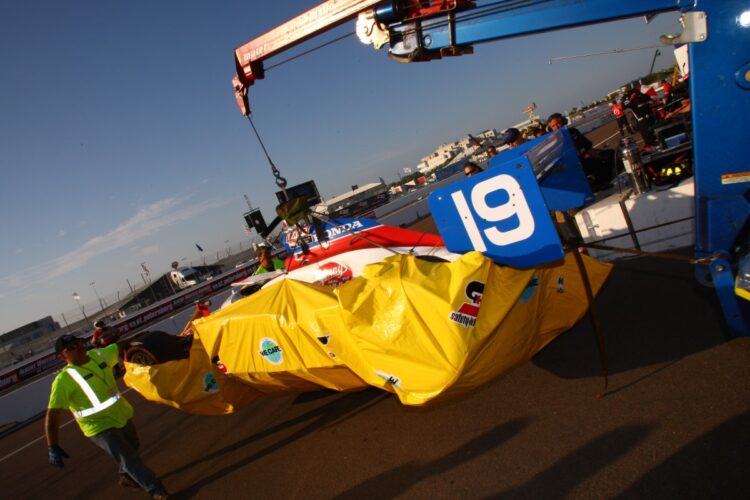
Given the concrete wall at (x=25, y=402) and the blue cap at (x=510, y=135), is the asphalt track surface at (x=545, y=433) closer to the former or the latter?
the blue cap at (x=510, y=135)

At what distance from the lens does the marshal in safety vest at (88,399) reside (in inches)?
144

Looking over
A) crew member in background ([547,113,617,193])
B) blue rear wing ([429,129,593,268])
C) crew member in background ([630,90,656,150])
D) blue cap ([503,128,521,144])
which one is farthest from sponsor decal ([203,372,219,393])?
crew member in background ([630,90,656,150])

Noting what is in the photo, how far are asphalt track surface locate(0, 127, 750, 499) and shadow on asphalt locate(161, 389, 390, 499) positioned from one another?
16mm

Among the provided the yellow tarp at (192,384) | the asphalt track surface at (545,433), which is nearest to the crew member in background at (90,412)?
the yellow tarp at (192,384)

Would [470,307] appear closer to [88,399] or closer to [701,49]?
[701,49]

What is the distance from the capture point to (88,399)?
147 inches

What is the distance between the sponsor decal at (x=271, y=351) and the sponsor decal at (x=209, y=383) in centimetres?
83

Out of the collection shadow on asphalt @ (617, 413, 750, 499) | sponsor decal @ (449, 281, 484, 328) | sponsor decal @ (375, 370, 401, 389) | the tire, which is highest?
the tire

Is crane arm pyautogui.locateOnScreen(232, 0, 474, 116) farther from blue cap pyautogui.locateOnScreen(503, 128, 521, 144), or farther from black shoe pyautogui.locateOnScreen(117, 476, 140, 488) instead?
blue cap pyautogui.locateOnScreen(503, 128, 521, 144)

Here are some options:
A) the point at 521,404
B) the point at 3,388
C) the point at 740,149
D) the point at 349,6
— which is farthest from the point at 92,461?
the point at 3,388

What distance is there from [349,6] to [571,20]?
1.65 m

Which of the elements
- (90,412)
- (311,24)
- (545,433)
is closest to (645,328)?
(545,433)

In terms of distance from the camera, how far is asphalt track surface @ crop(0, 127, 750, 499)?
2311 mm

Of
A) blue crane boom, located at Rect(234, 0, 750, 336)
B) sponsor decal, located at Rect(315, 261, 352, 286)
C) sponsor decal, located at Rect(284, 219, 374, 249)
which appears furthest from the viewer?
sponsor decal, located at Rect(284, 219, 374, 249)
